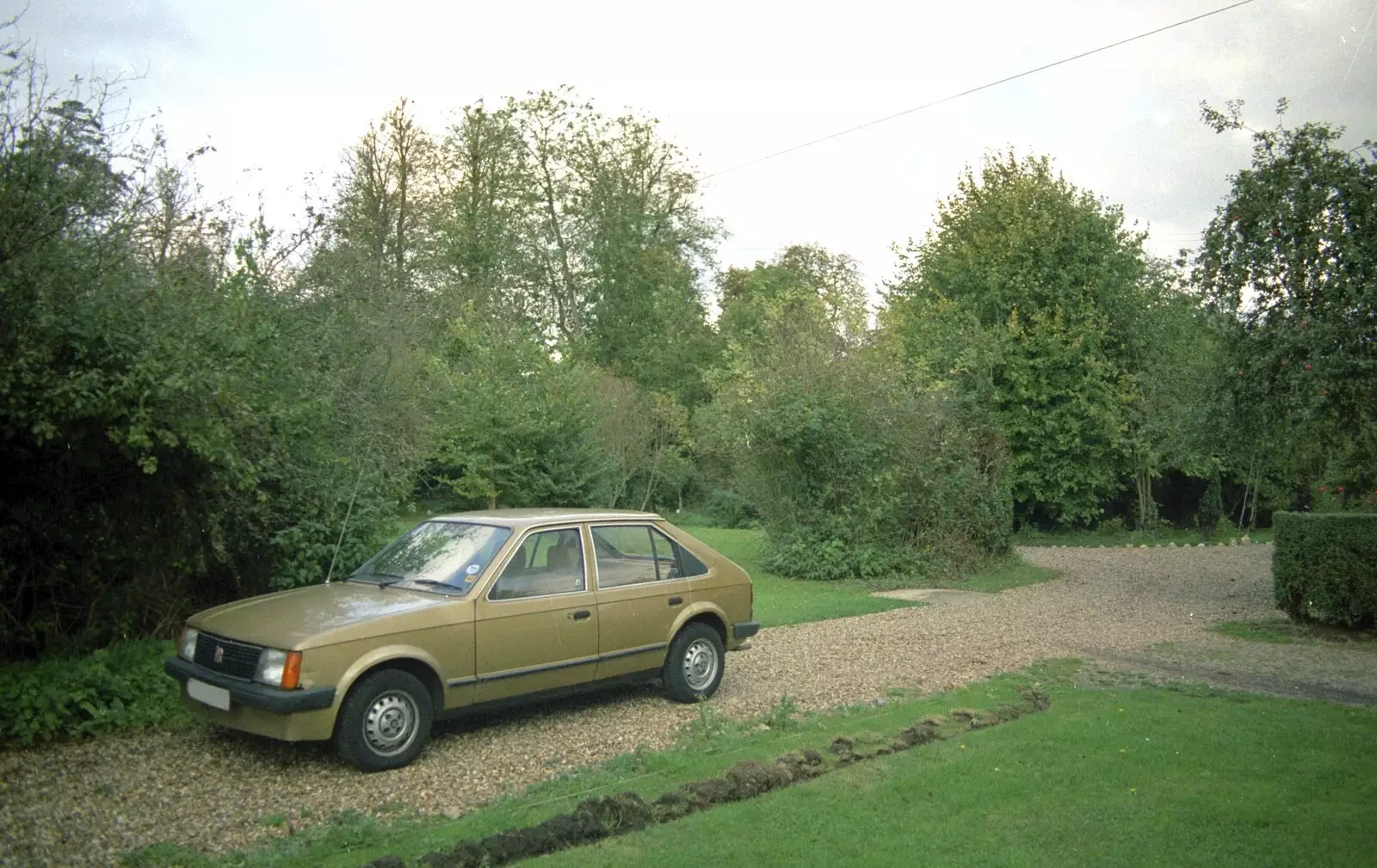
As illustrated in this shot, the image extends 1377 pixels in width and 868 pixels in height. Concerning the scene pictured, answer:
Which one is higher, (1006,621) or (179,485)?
(179,485)

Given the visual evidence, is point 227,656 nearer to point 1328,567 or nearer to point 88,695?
point 88,695

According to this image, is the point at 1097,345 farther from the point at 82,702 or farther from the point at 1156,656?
the point at 82,702

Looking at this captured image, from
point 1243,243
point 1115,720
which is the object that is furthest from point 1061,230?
point 1115,720

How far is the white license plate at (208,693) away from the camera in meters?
6.85

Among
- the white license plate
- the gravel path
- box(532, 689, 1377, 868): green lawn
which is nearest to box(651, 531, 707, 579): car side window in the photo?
the gravel path

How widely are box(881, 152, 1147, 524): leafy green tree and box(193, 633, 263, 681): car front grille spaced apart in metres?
22.9

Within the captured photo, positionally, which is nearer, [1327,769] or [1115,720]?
[1327,769]

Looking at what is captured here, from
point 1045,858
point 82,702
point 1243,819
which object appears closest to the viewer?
point 1045,858

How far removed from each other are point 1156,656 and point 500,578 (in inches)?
298

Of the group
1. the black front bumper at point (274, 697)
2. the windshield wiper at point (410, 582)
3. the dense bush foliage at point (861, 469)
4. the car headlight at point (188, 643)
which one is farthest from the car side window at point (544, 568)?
the dense bush foliage at point (861, 469)

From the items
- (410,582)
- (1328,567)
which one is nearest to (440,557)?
(410,582)

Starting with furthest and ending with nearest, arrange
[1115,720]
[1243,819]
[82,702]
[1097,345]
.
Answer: [1097,345] → [1115,720] → [82,702] → [1243,819]

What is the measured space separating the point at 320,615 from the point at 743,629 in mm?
3822

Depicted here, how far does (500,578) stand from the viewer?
7902mm
